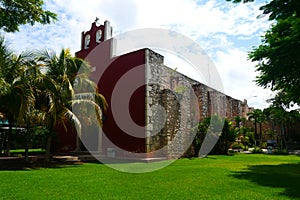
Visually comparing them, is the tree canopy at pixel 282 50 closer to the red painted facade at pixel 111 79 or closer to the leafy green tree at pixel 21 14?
the leafy green tree at pixel 21 14

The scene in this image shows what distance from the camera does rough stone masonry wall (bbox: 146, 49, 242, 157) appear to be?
13.6m

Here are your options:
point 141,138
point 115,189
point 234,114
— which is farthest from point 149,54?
point 234,114

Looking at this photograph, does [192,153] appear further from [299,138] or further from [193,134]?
[299,138]

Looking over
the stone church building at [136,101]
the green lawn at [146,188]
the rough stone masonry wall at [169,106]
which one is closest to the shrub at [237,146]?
the rough stone masonry wall at [169,106]

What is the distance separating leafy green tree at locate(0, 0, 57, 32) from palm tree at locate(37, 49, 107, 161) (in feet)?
9.85

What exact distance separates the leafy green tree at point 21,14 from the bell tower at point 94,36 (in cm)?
848

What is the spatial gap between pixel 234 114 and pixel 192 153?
11.7 m

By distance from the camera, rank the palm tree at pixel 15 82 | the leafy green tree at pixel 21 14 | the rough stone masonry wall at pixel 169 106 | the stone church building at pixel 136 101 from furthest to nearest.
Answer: the rough stone masonry wall at pixel 169 106 < the stone church building at pixel 136 101 < the palm tree at pixel 15 82 < the leafy green tree at pixel 21 14

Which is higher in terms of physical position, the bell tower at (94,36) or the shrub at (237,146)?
the bell tower at (94,36)

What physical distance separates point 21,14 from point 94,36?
955 centimetres

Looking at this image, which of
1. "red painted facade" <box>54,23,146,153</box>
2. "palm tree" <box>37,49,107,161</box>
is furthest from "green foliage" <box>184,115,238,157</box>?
"palm tree" <box>37,49,107,161</box>

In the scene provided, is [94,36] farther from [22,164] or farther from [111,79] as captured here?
[22,164]

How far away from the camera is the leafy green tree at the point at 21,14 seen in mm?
7146

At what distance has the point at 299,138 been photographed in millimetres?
32719
